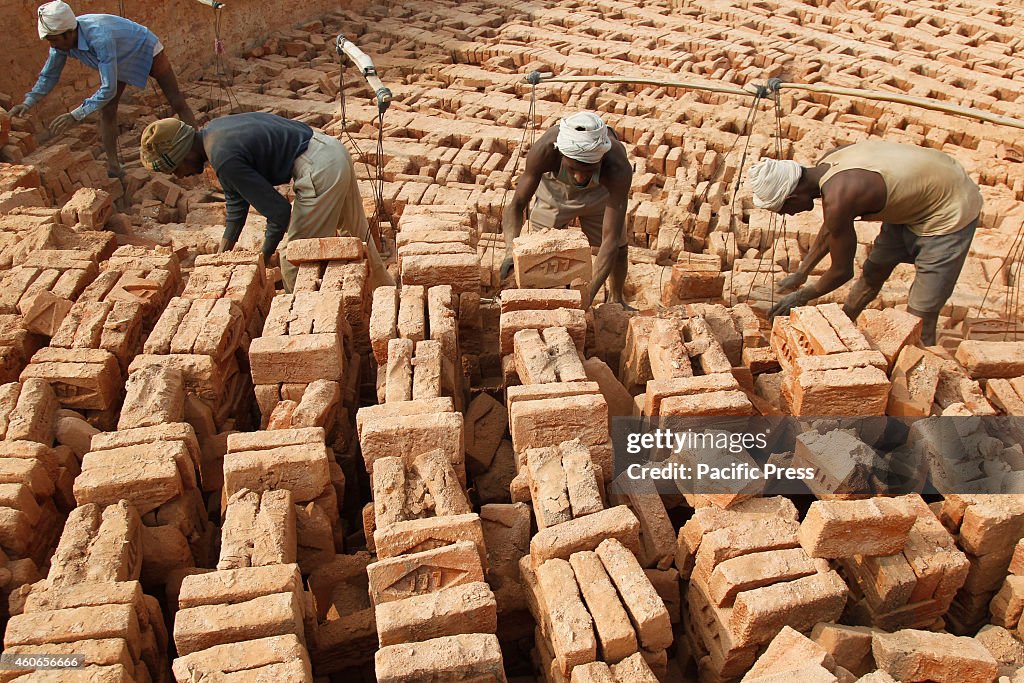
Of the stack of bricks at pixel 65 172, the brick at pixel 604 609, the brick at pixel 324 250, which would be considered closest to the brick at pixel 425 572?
the brick at pixel 604 609

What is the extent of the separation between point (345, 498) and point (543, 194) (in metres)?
2.74

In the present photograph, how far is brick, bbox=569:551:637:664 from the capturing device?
2.55 meters

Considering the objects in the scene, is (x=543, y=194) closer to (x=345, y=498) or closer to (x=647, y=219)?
(x=647, y=219)

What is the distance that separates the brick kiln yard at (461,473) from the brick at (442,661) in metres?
0.01

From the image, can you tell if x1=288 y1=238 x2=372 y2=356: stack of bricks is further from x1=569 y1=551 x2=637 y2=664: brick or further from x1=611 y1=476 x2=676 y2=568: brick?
x1=569 y1=551 x2=637 y2=664: brick

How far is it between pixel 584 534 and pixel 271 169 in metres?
3.49

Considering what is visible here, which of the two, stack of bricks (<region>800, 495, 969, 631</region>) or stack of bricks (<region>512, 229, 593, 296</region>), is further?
stack of bricks (<region>512, 229, 593, 296</region>)

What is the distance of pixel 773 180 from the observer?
462 centimetres

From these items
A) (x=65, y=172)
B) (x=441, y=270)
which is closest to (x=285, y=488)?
(x=441, y=270)

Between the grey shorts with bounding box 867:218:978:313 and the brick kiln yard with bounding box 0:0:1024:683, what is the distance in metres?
Result: 0.73

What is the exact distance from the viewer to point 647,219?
695 cm

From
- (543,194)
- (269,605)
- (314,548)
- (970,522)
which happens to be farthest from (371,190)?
(970,522)

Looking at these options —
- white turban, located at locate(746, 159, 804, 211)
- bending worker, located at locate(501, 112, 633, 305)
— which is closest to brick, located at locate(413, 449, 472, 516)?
bending worker, located at locate(501, 112, 633, 305)

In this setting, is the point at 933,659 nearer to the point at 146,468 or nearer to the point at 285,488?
the point at 285,488
